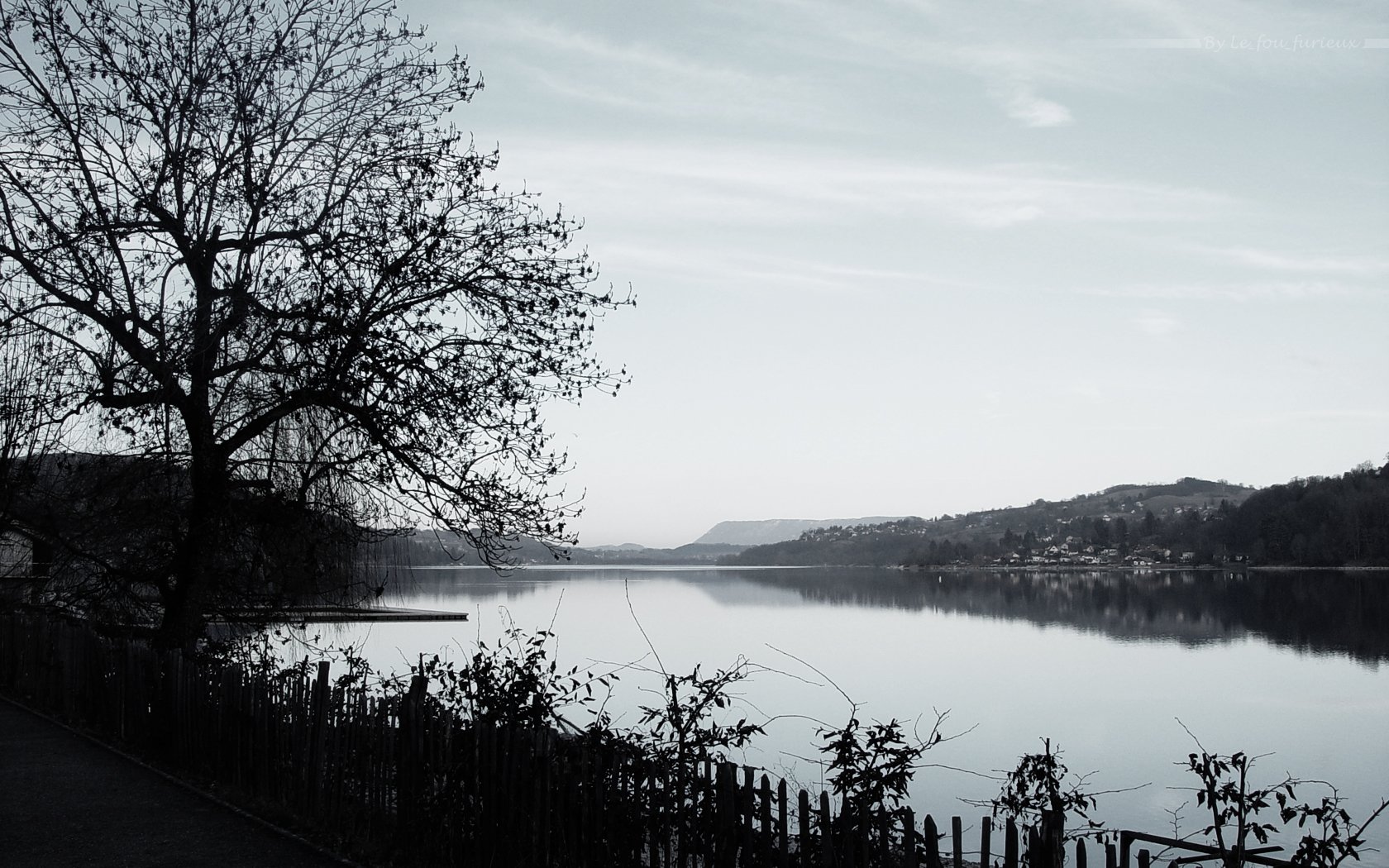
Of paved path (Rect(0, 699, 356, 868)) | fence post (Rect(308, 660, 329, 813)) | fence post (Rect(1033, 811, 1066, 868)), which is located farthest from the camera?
fence post (Rect(308, 660, 329, 813))

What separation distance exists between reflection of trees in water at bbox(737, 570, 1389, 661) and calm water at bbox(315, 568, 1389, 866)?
0.39m

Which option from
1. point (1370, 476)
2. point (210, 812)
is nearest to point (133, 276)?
point (210, 812)

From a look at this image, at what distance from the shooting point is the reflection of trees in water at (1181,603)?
2111 inches

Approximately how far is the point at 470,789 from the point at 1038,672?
33675 mm

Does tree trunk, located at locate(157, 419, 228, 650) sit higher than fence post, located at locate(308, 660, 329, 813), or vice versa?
tree trunk, located at locate(157, 419, 228, 650)

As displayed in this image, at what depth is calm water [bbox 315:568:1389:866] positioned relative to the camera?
2094cm

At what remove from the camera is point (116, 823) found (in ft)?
28.4

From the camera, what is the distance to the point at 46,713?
46.7 ft

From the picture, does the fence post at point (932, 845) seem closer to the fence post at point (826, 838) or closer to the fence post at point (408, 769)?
the fence post at point (826, 838)

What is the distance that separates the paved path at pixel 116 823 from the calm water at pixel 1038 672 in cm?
204

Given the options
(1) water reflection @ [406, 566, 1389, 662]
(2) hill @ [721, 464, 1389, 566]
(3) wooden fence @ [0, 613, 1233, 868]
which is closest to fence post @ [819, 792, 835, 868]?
(3) wooden fence @ [0, 613, 1233, 868]

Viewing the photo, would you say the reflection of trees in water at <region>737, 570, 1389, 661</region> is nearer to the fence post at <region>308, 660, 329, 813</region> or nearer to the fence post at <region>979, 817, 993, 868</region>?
the fence post at <region>308, 660, 329, 813</region>

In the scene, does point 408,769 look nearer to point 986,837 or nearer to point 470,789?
point 470,789

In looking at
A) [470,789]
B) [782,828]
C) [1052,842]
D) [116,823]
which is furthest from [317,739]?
[1052,842]
